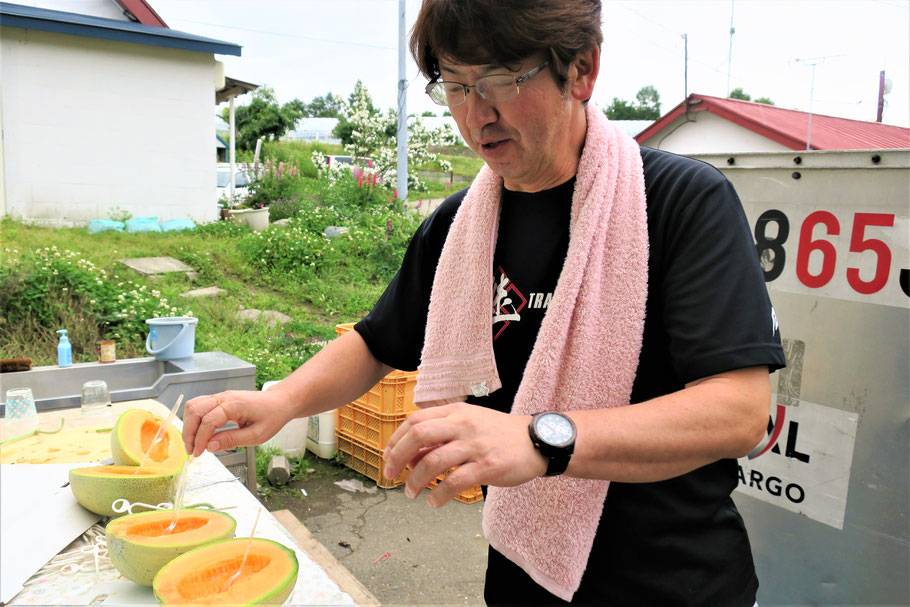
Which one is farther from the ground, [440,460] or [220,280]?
[440,460]

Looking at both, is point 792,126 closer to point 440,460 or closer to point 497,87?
point 497,87

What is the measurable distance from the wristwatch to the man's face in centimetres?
56

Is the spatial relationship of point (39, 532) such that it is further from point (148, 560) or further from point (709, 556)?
point (709, 556)

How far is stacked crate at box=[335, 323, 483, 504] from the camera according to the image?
3889mm

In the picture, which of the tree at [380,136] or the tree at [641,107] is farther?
the tree at [641,107]

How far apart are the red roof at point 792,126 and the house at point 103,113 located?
671cm

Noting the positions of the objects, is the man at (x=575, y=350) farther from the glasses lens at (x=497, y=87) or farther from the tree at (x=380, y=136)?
the tree at (x=380, y=136)

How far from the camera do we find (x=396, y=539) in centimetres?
353

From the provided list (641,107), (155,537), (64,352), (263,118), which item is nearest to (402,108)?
(64,352)

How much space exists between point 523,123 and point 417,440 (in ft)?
2.09

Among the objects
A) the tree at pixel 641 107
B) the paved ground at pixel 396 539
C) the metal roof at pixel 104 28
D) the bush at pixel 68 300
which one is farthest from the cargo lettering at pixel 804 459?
the tree at pixel 641 107

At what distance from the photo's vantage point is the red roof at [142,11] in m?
9.67

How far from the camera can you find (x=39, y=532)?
5.11ft

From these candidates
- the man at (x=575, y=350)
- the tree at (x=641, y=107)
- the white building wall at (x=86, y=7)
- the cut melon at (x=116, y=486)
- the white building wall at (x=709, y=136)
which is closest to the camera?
the man at (x=575, y=350)
